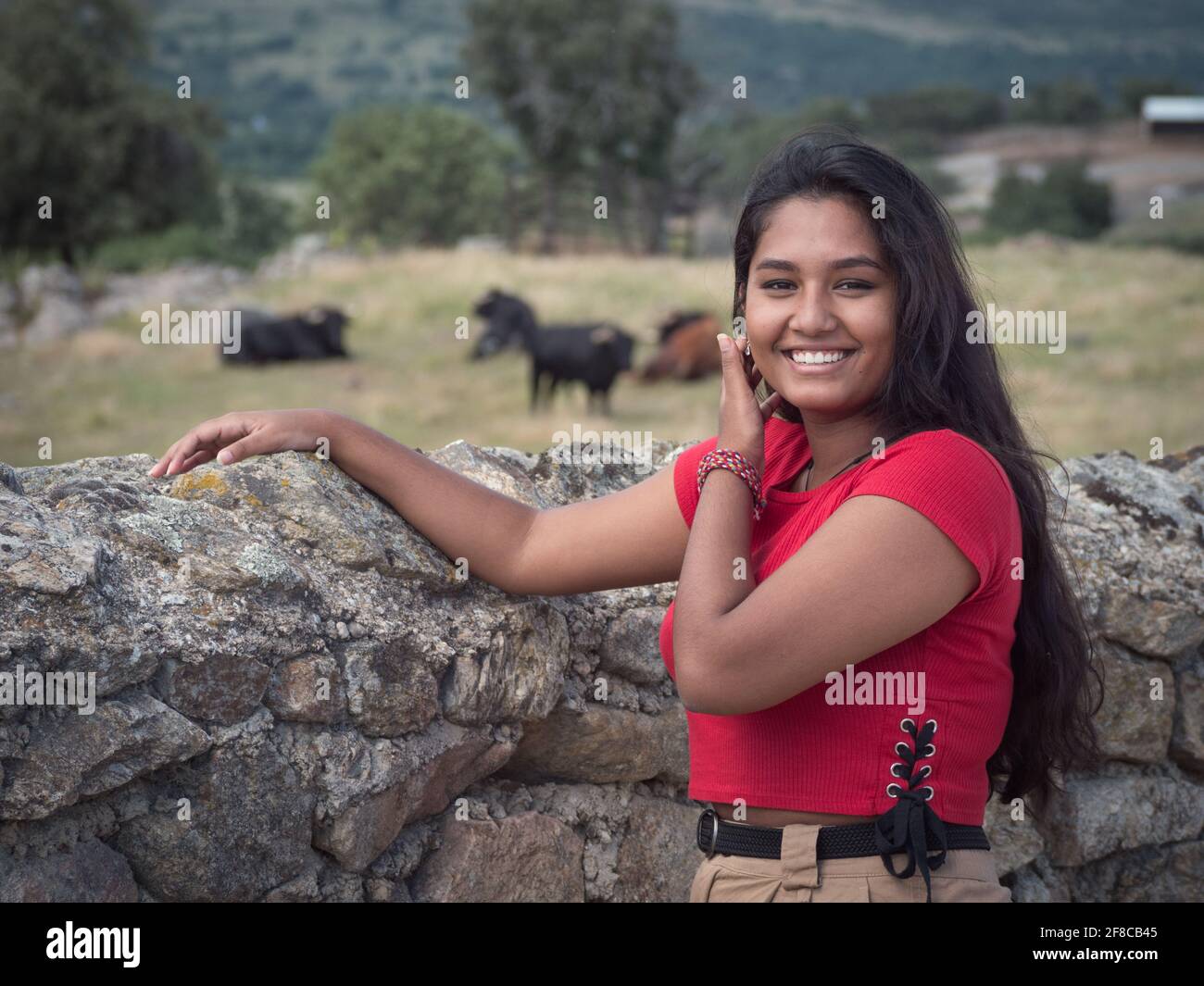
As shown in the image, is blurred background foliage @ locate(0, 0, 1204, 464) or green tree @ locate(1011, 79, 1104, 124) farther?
green tree @ locate(1011, 79, 1104, 124)

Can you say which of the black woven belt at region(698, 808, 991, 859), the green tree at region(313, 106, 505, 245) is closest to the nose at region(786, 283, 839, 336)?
the black woven belt at region(698, 808, 991, 859)

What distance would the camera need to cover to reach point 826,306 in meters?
2.02

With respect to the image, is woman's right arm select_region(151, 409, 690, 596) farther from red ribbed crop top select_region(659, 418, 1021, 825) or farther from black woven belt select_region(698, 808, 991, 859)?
black woven belt select_region(698, 808, 991, 859)

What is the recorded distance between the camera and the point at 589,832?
8.34 feet

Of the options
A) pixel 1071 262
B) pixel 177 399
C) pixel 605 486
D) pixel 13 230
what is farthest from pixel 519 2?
pixel 605 486

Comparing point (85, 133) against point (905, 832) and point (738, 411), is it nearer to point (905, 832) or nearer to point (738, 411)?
point (738, 411)

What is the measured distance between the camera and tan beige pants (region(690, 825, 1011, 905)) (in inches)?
74.5

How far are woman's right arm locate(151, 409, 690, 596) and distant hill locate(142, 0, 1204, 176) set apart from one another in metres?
74.5

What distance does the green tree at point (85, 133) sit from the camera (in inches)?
1297

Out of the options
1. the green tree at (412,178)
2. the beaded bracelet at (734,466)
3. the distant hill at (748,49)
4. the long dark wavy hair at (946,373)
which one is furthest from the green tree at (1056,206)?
the beaded bracelet at (734,466)

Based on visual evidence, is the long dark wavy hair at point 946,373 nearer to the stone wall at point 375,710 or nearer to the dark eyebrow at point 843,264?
the dark eyebrow at point 843,264

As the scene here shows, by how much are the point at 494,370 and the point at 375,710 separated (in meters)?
15.0

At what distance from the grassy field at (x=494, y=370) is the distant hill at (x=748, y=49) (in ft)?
180
